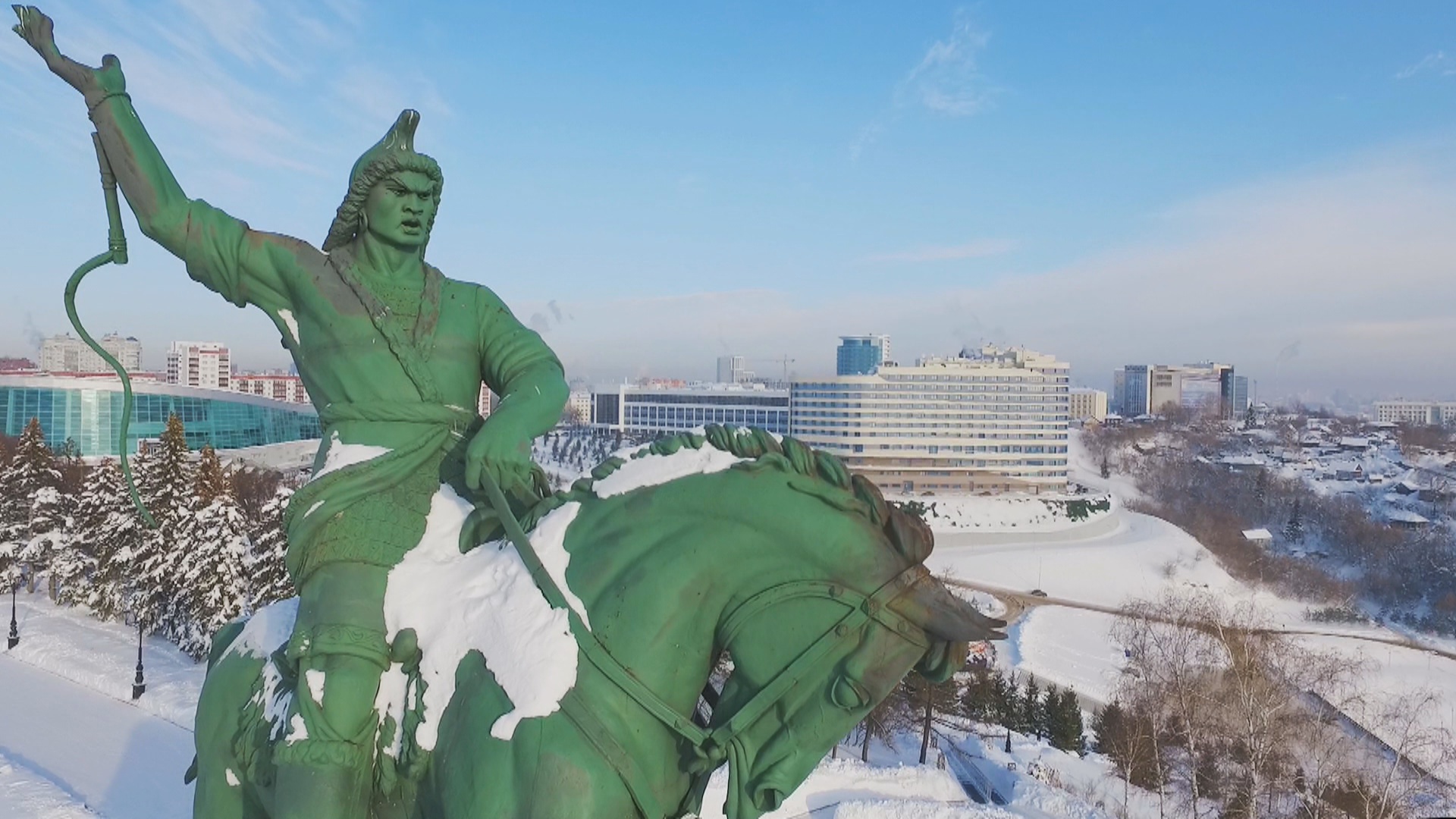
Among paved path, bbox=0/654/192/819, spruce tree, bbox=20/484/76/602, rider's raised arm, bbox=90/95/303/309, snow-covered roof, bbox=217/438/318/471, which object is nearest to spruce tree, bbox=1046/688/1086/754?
paved path, bbox=0/654/192/819

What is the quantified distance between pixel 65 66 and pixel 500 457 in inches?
78.6

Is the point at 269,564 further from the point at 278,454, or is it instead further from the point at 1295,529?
the point at 1295,529

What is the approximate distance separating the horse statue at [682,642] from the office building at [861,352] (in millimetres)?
149673

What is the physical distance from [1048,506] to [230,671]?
220 feet

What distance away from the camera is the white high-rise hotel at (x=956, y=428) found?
7569 cm

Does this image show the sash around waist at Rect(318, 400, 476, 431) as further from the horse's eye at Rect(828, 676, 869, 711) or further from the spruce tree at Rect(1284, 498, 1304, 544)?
the spruce tree at Rect(1284, 498, 1304, 544)

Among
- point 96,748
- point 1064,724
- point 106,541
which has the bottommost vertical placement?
point 1064,724

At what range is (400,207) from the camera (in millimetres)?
3111

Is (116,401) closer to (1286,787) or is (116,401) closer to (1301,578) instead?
(1286,787)

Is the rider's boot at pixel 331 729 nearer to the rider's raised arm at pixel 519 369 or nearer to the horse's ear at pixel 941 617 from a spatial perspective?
the rider's raised arm at pixel 519 369

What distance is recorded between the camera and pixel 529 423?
2934 mm

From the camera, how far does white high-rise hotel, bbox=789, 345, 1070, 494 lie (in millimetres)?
75688

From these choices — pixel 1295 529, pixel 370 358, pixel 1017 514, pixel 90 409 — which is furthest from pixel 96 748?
pixel 1295 529

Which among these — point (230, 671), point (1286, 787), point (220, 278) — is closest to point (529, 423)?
point (220, 278)
